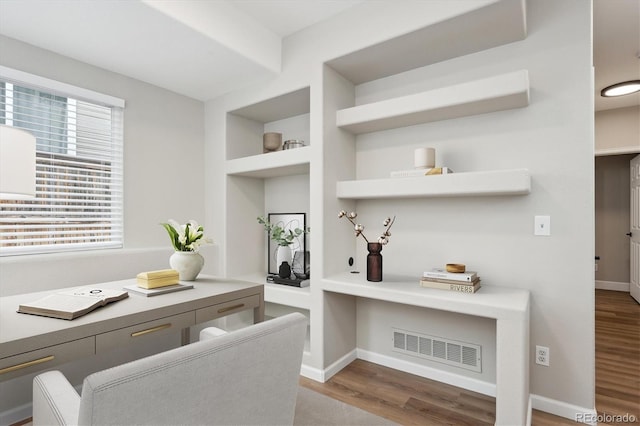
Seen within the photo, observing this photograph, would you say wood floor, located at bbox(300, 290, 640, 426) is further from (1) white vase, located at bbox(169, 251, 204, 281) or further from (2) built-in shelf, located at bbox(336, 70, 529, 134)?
(2) built-in shelf, located at bbox(336, 70, 529, 134)

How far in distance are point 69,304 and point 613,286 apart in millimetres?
6806

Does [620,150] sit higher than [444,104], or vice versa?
[620,150]

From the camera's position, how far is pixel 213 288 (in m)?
2.02

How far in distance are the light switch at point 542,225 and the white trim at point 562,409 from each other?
99cm

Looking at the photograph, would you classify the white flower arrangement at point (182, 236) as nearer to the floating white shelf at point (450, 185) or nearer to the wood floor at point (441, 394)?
the floating white shelf at point (450, 185)

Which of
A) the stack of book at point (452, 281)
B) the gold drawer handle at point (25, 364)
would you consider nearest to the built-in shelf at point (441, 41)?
the stack of book at point (452, 281)

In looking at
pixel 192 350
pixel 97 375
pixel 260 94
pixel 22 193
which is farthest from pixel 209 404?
pixel 260 94

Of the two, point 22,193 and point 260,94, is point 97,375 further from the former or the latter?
point 260,94

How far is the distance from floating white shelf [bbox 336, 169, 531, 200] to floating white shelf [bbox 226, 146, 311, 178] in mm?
418

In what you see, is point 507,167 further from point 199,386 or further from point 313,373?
point 199,386

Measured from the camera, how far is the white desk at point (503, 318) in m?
1.59

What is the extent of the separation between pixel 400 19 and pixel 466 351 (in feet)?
7.31

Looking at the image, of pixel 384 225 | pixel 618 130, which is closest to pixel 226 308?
pixel 384 225

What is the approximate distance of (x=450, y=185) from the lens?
2.05 meters
